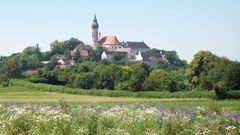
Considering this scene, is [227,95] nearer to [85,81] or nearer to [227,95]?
[227,95]

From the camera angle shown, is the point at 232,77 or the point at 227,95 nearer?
the point at 227,95

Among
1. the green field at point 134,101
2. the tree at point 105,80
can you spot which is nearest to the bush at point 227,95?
the green field at point 134,101

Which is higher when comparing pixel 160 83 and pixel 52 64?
pixel 52 64

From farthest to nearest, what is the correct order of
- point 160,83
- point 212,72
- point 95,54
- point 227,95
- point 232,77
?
point 95,54, point 160,83, point 212,72, point 232,77, point 227,95

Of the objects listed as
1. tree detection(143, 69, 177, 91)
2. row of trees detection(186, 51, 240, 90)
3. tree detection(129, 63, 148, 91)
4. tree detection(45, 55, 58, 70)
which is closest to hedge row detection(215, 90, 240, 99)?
row of trees detection(186, 51, 240, 90)

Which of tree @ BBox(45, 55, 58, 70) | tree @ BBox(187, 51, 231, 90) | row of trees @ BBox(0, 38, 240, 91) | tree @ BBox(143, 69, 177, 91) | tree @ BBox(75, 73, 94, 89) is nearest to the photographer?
row of trees @ BBox(0, 38, 240, 91)

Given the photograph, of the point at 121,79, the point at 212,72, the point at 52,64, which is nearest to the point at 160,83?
the point at 212,72

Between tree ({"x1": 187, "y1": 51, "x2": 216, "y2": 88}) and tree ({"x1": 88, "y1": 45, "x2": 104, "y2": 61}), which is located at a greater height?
tree ({"x1": 88, "y1": 45, "x2": 104, "y2": 61})

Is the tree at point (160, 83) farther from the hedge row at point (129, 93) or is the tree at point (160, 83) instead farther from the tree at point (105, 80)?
the tree at point (105, 80)

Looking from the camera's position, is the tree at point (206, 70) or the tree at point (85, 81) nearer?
the tree at point (206, 70)

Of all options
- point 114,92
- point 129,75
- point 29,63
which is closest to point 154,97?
point 114,92

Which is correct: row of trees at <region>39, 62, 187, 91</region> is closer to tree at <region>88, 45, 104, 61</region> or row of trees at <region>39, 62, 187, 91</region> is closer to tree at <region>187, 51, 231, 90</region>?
tree at <region>187, 51, 231, 90</region>

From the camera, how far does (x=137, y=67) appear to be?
3189 inches

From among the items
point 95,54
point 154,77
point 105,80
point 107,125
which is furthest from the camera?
point 95,54
